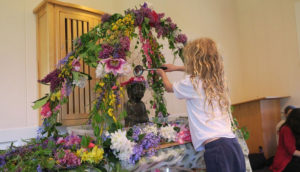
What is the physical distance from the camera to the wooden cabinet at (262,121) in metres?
3.55

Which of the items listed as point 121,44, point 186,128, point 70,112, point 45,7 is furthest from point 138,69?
point 45,7

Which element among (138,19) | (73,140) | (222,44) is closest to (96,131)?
(73,140)

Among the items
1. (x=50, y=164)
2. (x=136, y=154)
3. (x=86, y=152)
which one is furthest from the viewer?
(x=136, y=154)

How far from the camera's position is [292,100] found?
387 cm

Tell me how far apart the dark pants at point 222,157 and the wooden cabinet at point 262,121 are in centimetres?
213

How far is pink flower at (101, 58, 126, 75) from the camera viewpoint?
1.53 m

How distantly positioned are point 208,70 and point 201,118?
0.31 metres

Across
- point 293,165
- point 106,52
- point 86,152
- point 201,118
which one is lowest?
point 293,165

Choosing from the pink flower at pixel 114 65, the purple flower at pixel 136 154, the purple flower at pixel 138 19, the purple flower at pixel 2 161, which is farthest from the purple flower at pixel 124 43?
the purple flower at pixel 2 161

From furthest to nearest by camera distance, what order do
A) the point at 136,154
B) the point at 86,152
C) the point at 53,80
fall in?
the point at 53,80
the point at 136,154
the point at 86,152

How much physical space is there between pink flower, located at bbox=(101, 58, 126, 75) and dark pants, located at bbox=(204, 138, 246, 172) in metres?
0.71

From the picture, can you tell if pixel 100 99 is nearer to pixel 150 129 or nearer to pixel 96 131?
pixel 96 131

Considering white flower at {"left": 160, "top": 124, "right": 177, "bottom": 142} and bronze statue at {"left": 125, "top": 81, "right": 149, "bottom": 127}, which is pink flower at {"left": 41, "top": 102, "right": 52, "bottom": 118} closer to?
bronze statue at {"left": 125, "top": 81, "right": 149, "bottom": 127}

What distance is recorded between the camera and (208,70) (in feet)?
5.57
